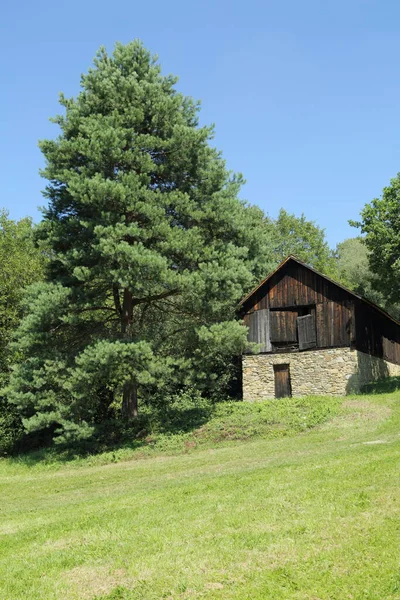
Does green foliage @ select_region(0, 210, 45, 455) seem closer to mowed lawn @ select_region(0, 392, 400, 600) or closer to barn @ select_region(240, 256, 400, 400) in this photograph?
mowed lawn @ select_region(0, 392, 400, 600)

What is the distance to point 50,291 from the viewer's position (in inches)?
910

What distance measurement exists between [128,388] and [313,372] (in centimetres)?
1076

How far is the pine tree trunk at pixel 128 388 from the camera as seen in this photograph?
24.9m

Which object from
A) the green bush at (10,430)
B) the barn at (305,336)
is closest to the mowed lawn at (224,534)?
the green bush at (10,430)

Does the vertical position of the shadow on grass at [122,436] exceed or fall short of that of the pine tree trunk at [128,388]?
it falls short

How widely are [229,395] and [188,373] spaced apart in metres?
9.90

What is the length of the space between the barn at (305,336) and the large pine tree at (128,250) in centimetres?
547

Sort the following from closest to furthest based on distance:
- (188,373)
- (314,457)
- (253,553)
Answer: (253,553), (314,457), (188,373)

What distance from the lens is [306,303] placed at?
1205 inches

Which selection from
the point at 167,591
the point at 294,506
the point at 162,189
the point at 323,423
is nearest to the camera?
the point at 167,591

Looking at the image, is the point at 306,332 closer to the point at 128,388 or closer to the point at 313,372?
the point at 313,372

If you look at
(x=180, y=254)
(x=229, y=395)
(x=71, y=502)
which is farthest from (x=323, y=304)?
(x=71, y=502)

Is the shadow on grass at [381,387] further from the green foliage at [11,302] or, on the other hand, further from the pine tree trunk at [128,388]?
the green foliage at [11,302]

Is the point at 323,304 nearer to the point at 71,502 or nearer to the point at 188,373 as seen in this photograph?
the point at 188,373
